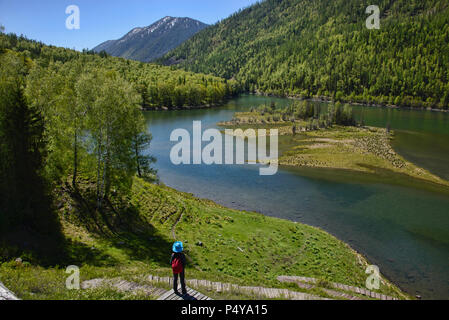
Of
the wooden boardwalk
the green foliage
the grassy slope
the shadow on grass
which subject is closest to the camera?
the wooden boardwalk

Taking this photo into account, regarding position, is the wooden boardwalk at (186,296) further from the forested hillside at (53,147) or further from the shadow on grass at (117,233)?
the forested hillside at (53,147)

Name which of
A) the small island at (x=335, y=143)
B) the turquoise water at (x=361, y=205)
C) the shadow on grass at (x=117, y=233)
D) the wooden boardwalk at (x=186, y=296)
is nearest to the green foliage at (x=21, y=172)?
the shadow on grass at (x=117, y=233)

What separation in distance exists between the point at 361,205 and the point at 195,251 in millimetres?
31130

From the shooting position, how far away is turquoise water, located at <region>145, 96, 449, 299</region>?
31766 millimetres

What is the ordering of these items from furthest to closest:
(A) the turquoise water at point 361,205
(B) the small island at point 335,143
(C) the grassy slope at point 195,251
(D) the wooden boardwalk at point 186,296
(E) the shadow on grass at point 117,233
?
1. (B) the small island at point 335,143
2. (A) the turquoise water at point 361,205
3. (E) the shadow on grass at point 117,233
4. (C) the grassy slope at point 195,251
5. (D) the wooden boardwalk at point 186,296

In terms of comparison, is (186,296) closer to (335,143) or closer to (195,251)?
(195,251)

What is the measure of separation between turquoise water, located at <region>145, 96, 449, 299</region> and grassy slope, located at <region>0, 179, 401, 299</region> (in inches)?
172

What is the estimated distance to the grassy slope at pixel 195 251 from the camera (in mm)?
17031

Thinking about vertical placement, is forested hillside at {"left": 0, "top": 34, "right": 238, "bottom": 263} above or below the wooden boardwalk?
above

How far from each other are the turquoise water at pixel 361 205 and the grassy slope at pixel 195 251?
438cm

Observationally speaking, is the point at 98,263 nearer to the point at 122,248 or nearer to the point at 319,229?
the point at 122,248

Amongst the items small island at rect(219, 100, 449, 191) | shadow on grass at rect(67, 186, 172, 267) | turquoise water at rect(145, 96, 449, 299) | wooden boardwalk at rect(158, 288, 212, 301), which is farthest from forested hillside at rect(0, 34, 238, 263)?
small island at rect(219, 100, 449, 191)

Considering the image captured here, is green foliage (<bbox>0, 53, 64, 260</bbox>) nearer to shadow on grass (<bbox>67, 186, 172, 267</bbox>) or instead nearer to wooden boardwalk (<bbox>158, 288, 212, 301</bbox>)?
shadow on grass (<bbox>67, 186, 172, 267</bbox>)
